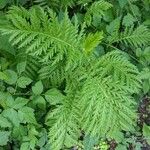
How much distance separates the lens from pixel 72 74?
85.8 inches

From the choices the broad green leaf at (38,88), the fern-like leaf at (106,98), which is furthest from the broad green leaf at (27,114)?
the fern-like leaf at (106,98)

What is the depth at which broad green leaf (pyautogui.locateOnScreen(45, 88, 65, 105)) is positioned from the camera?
2.25 m

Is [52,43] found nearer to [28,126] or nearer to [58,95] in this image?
[58,95]

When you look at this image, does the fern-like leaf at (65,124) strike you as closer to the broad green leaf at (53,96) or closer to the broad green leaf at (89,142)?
the broad green leaf at (53,96)

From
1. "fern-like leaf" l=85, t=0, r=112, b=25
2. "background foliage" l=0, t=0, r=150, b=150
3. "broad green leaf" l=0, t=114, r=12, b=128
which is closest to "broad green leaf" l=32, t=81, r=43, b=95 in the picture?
"background foliage" l=0, t=0, r=150, b=150

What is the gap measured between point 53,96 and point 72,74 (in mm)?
210

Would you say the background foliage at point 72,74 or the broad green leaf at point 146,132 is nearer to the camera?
the background foliage at point 72,74

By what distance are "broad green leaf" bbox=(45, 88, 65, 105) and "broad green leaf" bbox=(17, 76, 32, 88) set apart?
14 cm

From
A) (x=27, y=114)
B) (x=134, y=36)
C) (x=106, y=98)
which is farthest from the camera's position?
(x=134, y=36)

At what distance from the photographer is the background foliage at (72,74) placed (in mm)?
1998

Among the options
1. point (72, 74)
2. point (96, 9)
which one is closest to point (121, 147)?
point (72, 74)

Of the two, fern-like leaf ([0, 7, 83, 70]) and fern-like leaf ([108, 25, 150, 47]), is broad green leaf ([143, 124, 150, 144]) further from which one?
fern-like leaf ([0, 7, 83, 70])

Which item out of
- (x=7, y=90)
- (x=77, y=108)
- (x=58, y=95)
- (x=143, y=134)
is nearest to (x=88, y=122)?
(x=77, y=108)

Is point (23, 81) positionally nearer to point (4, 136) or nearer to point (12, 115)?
point (12, 115)
